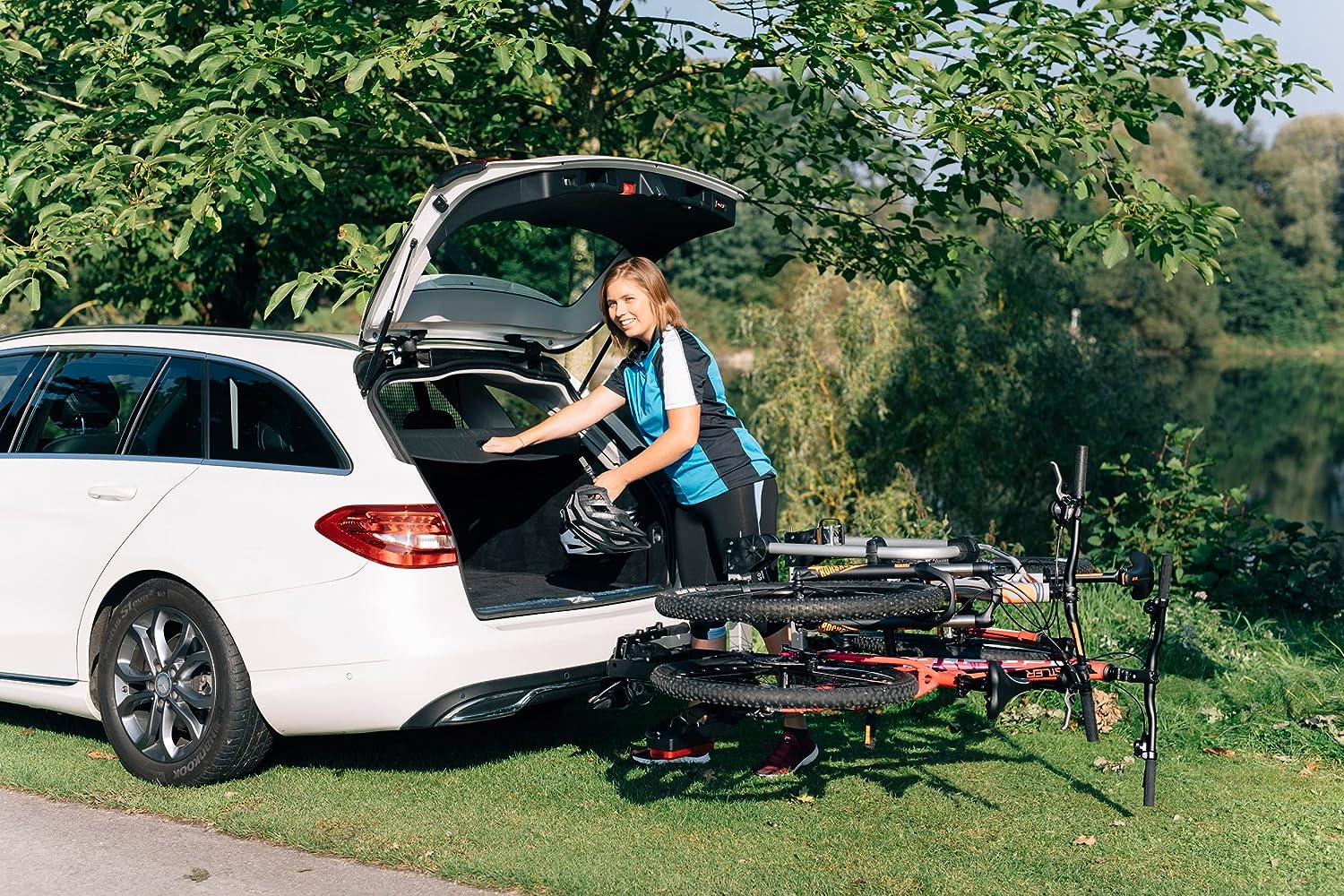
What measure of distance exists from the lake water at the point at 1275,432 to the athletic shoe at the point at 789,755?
31.0ft

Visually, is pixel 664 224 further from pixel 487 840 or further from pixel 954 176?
pixel 954 176

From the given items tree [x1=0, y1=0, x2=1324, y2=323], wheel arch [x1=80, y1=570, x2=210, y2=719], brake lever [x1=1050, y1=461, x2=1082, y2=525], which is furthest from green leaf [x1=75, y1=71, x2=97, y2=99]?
brake lever [x1=1050, y1=461, x2=1082, y2=525]

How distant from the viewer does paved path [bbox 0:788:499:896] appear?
14.7ft

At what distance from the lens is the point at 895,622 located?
5176 mm

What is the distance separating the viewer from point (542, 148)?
1041 cm

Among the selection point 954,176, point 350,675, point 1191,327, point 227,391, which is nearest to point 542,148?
point 954,176

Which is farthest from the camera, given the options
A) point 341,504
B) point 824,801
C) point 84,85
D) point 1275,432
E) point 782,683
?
point 1275,432

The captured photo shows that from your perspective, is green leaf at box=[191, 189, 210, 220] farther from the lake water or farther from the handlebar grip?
the lake water

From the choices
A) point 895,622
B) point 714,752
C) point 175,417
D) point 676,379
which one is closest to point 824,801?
point 895,622

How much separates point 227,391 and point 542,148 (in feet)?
17.0

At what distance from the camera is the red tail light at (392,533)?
5.09m

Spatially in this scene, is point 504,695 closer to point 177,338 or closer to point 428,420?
point 428,420

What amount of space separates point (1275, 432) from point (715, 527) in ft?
106

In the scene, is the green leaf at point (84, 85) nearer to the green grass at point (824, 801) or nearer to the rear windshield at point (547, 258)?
the rear windshield at point (547, 258)
